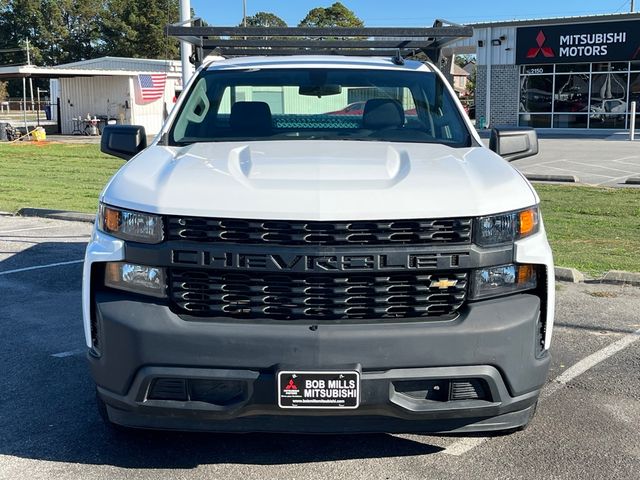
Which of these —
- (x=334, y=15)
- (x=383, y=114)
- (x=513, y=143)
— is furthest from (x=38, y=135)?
(x=334, y=15)

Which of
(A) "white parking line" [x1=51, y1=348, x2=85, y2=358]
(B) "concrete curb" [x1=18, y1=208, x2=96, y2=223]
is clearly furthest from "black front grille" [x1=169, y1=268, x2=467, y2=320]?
(B) "concrete curb" [x1=18, y1=208, x2=96, y2=223]

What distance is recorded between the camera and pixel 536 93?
1415 inches

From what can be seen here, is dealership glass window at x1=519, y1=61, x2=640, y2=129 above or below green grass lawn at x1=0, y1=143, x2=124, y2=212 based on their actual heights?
above

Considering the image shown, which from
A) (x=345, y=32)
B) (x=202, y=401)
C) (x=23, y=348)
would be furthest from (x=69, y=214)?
(x=202, y=401)

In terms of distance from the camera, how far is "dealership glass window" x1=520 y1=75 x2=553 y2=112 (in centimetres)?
3569

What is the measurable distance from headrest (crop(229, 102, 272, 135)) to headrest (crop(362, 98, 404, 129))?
616 millimetres

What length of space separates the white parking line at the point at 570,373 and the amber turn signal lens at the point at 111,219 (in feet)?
6.33

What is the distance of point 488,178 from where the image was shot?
11.8 feet

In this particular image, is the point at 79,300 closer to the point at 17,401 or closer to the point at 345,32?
the point at 17,401

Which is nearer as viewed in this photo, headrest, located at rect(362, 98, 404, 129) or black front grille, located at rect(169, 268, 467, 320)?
black front grille, located at rect(169, 268, 467, 320)

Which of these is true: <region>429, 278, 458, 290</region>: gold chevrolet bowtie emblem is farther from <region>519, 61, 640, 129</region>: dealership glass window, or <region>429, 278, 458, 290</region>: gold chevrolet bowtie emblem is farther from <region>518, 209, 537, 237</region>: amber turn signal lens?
<region>519, 61, 640, 129</region>: dealership glass window

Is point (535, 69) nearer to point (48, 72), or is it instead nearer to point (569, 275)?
point (48, 72)

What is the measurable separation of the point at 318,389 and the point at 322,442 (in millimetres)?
870

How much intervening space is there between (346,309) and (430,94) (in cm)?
236
